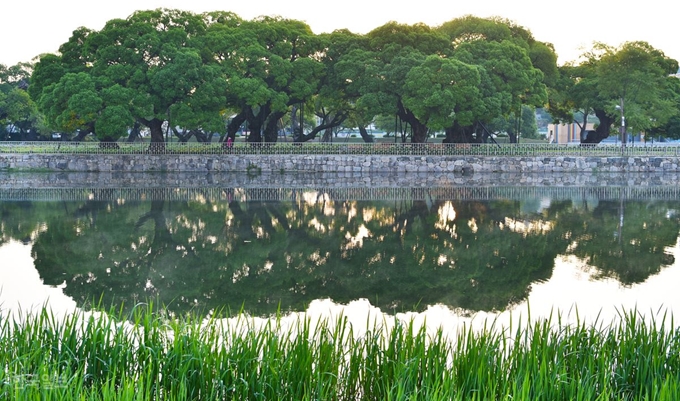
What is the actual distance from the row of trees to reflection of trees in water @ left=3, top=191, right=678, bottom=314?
1414 centimetres

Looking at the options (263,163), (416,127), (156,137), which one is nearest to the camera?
(263,163)

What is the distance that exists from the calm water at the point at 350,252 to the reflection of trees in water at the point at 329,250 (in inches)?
1.5

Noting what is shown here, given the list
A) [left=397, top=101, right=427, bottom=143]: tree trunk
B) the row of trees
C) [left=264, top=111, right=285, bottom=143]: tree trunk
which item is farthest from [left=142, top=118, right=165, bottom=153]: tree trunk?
[left=397, top=101, right=427, bottom=143]: tree trunk

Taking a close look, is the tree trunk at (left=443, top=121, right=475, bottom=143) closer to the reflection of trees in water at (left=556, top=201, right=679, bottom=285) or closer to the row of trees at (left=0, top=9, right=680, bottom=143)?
the row of trees at (left=0, top=9, right=680, bottom=143)

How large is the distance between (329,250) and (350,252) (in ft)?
1.35

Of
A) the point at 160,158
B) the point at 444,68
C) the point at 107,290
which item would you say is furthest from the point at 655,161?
the point at 107,290

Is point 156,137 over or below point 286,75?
below

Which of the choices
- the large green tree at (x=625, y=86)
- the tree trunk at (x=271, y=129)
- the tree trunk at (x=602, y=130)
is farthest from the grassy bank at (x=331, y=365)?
the tree trunk at (x=602, y=130)

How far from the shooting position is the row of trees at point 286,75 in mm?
34562

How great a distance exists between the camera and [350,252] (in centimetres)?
1412

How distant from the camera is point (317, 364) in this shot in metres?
5.48

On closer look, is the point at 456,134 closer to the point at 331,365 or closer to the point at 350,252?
the point at 350,252

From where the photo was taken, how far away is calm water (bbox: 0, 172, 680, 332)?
33.6 feet

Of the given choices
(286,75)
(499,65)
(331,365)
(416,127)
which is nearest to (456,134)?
(416,127)
